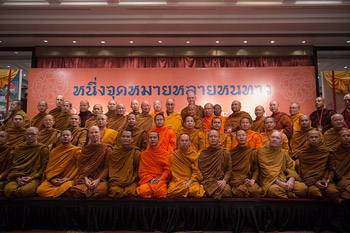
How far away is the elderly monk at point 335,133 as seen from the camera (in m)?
4.21

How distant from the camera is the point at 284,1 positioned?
225 inches

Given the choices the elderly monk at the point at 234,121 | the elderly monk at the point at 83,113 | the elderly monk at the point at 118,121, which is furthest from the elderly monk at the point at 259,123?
the elderly monk at the point at 83,113

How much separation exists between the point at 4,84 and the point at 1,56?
56.2 inches

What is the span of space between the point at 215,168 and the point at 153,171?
34.2 inches

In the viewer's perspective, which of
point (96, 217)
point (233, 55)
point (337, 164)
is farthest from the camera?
point (233, 55)

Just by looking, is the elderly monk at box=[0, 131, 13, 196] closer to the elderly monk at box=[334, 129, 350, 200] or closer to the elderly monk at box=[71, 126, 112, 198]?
the elderly monk at box=[71, 126, 112, 198]

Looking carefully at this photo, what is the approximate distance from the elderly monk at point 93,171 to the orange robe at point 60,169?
14 centimetres

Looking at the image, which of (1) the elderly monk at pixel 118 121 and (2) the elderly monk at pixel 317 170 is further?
(1) the elderly monk at pixel 118 121

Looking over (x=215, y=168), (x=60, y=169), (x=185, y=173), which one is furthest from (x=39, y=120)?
(x=215, y=168)

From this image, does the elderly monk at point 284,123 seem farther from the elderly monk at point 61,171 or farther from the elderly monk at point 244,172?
the elderly monk at point 61,171

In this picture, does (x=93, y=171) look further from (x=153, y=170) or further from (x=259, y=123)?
(x=259, y=123)

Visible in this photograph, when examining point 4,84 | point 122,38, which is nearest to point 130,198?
point 122,38

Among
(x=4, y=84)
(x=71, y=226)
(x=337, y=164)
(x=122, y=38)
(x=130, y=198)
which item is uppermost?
(x=122, y=38)

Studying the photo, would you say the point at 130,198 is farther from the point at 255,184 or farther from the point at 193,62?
the point at 193,62
